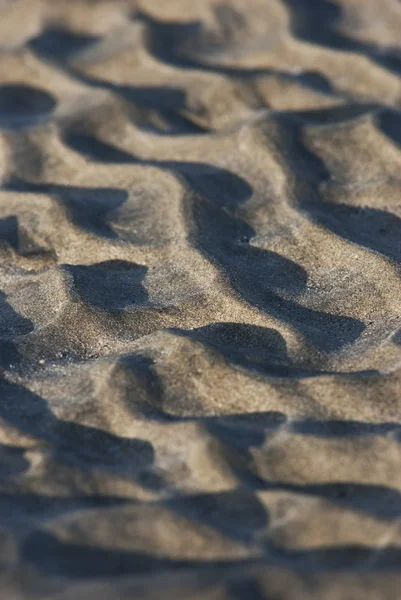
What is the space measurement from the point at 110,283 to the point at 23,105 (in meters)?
1.09

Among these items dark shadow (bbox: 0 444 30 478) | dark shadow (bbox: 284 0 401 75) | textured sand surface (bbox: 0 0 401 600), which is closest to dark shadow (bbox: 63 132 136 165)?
textured sand surface (bbox: 0 0 401 600)

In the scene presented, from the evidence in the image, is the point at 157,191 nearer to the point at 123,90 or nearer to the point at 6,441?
the point at 123,90

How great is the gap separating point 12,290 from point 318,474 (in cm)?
96

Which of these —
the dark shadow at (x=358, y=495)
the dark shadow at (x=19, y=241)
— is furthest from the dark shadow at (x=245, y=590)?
the dark shadow at (x=19, y=241)

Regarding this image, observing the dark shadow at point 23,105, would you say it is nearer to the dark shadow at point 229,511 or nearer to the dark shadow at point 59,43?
the dark shadow at point 59,43

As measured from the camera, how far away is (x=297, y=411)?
1635mm

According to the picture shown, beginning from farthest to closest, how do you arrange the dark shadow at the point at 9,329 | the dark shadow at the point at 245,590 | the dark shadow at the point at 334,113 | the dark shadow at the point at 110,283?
the dark shadow at the point at 334,113 → the dark shadow at the point at 110,283 → the dark shadow at the point at 9,329 → the dark shadow at the point at 245,590

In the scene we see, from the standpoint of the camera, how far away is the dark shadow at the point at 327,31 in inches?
119

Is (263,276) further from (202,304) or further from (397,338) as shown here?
(397,338)

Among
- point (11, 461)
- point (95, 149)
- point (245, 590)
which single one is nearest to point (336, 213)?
point (95, 149)

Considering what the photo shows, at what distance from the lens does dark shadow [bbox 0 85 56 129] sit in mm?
2762

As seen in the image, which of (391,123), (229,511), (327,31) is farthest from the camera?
(327,31)

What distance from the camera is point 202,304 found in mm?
1951

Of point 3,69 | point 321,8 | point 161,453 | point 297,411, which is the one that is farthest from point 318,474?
point 321,8
